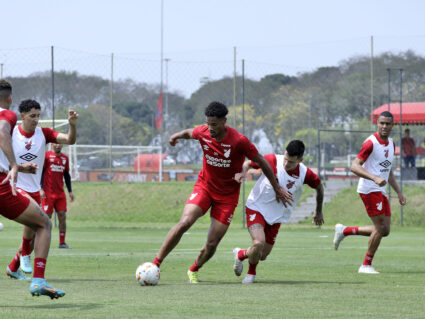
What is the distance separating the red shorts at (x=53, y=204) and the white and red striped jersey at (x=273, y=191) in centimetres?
857

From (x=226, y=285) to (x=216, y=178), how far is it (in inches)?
53.9

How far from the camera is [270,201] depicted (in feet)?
37.7

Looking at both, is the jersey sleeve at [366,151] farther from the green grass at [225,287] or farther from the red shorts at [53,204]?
the red shorts at [53,204]

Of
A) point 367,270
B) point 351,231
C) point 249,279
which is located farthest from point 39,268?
point 351,231

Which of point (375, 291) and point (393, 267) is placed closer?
point (375, 291)

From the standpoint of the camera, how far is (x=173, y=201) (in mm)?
36000

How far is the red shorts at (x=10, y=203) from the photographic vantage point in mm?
8656

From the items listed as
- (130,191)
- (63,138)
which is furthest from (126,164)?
(63,138)

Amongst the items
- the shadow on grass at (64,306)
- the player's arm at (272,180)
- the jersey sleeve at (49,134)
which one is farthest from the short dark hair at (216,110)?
the shadow on grass at (64,306)

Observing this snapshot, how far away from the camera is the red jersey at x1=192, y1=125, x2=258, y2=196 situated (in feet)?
35.1

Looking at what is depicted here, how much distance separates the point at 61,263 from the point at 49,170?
530 centimetres

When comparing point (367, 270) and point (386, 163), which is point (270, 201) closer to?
point (367, 270)

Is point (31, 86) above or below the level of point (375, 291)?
above

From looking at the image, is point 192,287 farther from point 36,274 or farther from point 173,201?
point 173,201
